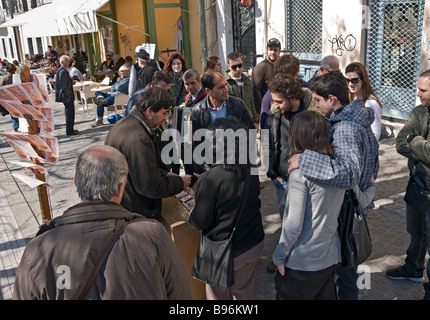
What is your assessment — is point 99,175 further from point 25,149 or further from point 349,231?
point 25,149

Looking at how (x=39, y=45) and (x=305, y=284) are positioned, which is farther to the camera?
(x=39, y=45)

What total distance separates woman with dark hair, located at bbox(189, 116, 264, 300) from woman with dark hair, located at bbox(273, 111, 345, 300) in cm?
30

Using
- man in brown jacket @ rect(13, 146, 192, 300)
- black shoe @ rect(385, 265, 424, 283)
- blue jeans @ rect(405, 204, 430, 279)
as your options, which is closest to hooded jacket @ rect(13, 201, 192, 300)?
man in brown jacket @ rect(13, 146, 192, 300)

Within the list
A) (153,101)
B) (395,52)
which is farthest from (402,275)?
(395,52)

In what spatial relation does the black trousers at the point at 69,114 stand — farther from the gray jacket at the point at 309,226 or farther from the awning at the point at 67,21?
the gray jacket at the point at 309,226

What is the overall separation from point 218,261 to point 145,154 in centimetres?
93

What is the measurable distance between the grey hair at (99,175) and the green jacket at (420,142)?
2.19m

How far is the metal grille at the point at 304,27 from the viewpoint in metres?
A: 9.20

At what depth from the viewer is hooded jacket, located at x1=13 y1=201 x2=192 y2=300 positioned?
158 cm

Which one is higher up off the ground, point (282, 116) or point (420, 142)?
point (282, 116)

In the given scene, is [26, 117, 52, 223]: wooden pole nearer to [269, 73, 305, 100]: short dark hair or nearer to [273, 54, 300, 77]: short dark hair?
[269, 73, 305, 100]: short dark hair

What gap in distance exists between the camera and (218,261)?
2545 millimetres

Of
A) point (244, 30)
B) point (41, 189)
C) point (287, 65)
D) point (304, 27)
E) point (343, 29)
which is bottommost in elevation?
point (41, 189)

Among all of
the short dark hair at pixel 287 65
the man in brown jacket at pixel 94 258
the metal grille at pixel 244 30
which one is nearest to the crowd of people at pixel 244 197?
the man in brown jacket at pixel 94 258
